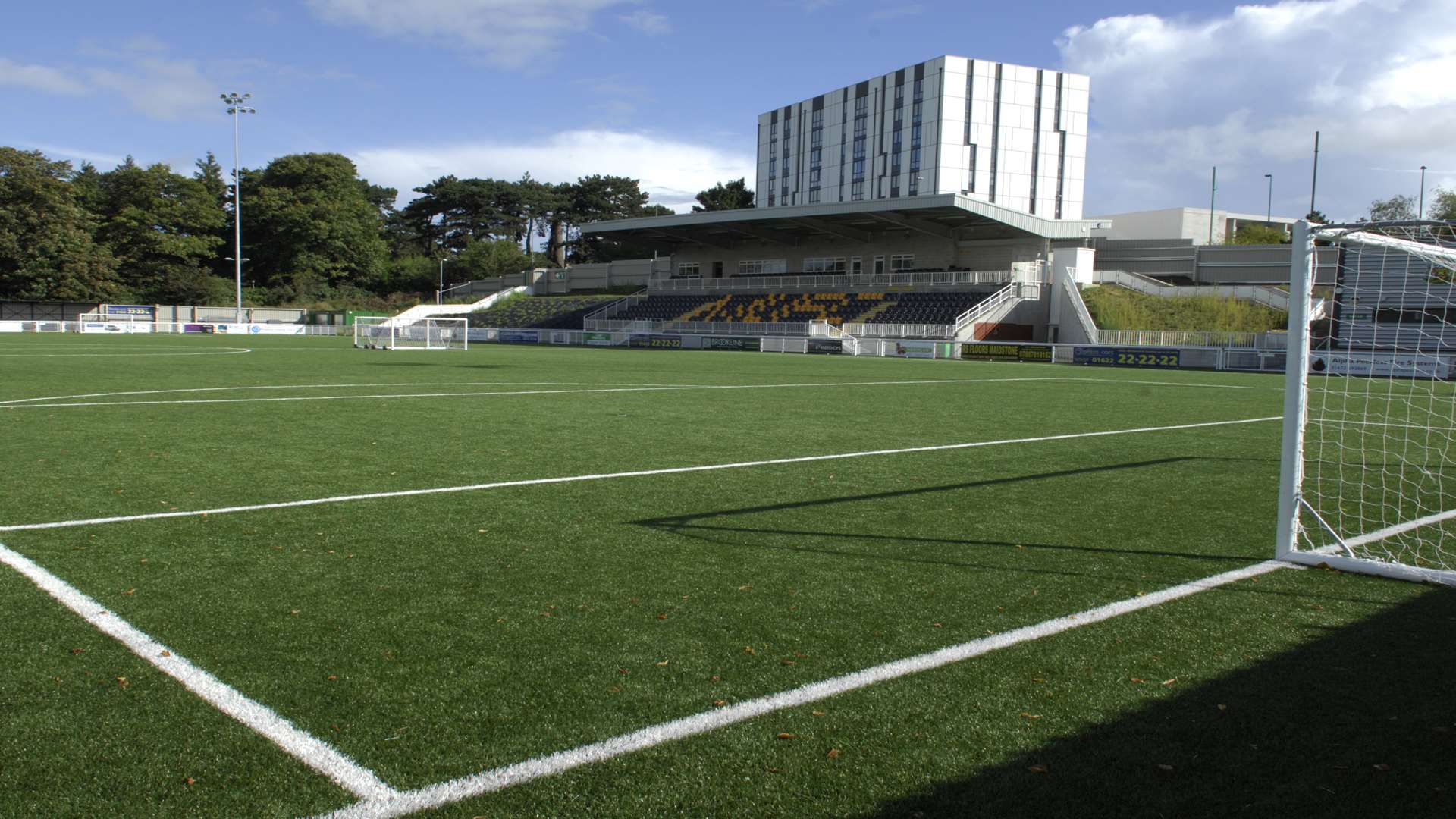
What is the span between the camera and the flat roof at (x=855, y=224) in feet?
161

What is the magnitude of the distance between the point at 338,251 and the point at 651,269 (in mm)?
32548

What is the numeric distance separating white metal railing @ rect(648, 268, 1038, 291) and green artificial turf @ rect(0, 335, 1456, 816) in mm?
40684

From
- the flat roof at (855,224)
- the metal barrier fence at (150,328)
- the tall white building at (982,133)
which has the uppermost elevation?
the tall white building at (982,133)

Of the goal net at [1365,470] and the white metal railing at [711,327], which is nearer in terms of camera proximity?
the goal net at [1365,470]

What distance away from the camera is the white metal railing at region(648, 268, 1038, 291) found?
4959 centimetres

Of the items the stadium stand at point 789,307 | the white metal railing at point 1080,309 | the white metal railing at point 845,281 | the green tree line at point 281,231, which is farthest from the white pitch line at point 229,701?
the green tree line at point 281,231

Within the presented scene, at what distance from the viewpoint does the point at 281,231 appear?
84.7m

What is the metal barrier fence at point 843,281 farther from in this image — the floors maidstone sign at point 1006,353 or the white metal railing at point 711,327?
the floors maidstone sign at point 1006,353

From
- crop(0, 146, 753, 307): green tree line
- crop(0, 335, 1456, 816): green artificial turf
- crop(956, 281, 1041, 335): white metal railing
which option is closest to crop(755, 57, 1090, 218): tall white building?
crop(0, 146, 753, 307): green tree line

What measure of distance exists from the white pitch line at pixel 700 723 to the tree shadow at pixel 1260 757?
0.74 m

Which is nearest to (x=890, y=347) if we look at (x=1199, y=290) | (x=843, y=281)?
(x=843, y=281)

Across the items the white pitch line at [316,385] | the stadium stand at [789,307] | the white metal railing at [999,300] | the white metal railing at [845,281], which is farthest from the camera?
the stadium stand at [789,307]

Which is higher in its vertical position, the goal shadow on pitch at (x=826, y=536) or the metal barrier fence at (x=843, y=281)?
the metal barrier fence at (x=843, y=281)

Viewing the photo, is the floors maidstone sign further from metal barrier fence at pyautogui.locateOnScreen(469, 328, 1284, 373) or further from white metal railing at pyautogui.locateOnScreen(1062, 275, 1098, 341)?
white metal railing at pyautogui.locateOnScreen(1062, 275, 1098, 341)
